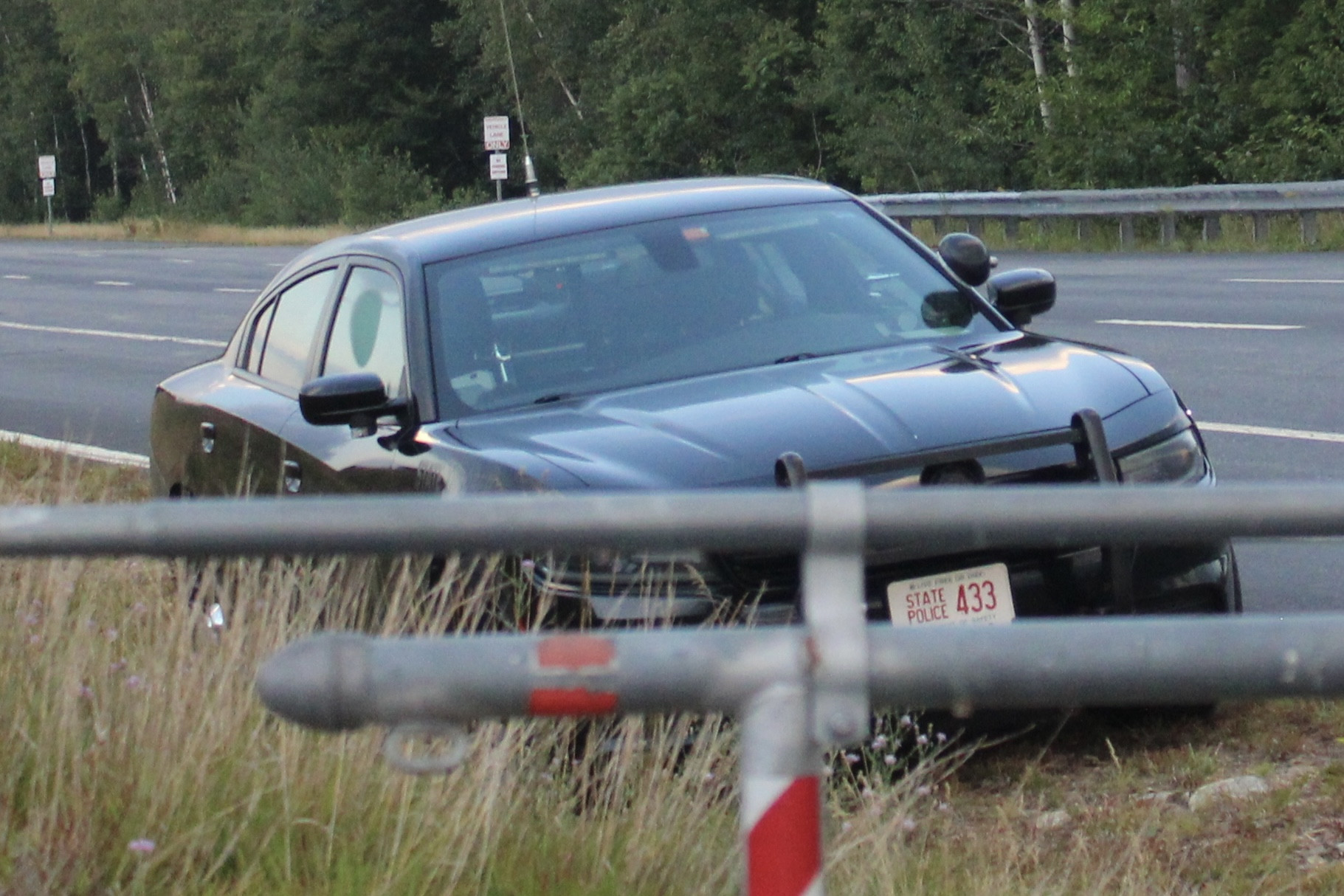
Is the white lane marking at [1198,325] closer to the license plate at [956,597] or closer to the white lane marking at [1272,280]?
the white lane marking at [1272,280]

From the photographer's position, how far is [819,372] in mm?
5246

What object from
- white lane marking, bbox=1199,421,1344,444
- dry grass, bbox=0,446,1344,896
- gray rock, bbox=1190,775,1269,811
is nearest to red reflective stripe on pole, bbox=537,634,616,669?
dry grass, bbox=0,446,1344,896

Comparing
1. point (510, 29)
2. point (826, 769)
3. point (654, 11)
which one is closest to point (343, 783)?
point (826, 769)

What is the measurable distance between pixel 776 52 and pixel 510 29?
465 inches

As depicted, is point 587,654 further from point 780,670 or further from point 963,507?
point 963,507

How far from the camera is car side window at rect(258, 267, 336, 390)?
6375mm

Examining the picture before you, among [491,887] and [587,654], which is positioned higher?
[587,654]

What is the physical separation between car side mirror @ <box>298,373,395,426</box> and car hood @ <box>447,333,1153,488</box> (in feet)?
0.86

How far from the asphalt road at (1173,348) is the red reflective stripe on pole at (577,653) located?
16.1 ft

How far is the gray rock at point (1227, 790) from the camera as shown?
4.45m

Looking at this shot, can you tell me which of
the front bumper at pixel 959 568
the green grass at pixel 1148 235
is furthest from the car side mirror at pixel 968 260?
the green grass at pixel 1148 235

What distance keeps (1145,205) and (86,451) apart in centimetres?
1541

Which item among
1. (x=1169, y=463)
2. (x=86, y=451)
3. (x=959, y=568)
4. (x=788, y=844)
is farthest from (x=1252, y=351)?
(x=788, y=844)

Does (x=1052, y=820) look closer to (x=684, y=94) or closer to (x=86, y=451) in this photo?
(x=86, y=451)
